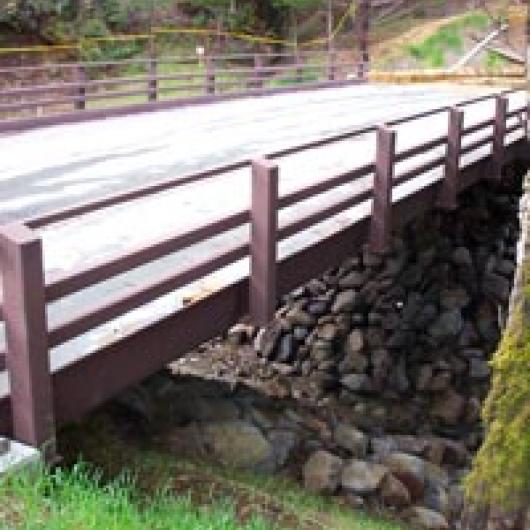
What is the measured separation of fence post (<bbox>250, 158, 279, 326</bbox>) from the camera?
22.1 ft

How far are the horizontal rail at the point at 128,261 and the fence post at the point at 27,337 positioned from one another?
0.64 feet

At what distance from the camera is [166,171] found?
11.2m

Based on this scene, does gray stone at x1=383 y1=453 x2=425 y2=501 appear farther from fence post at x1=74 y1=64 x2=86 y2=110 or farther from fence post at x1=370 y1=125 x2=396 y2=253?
fence post at x1=74 y1=64 x2=86 y2=110

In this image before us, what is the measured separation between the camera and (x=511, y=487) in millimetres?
4605

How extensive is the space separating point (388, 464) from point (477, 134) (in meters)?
7.70

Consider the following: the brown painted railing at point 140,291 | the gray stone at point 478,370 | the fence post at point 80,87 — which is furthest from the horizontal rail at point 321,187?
the fence post at point 80,87

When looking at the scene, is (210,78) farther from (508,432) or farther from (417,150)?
(508,432)

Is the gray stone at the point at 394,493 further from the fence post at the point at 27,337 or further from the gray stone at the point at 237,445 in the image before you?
the fence post at the point at 27,337

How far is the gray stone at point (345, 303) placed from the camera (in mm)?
13422

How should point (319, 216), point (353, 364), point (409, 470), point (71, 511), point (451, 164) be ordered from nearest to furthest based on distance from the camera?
point (71, 511) → point (319, 216) → point (409, 470) → point (451, 164) → point (353, 364)

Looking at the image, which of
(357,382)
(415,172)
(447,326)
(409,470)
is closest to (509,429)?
(409,470)

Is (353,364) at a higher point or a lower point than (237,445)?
lower

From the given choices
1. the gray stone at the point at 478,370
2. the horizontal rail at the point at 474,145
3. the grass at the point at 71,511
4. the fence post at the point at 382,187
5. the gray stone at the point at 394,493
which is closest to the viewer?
the grass at the point at 71,511

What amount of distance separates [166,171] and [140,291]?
5.60 metres
